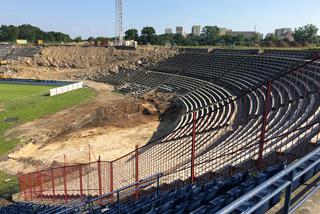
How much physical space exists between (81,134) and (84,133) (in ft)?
1.25

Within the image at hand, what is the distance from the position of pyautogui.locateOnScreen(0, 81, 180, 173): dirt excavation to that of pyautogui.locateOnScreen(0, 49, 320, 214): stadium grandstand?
3164 millimetres

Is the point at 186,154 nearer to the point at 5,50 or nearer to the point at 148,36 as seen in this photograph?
the point at 5,50

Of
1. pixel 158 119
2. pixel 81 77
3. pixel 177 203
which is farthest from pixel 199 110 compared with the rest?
pixel 81 77

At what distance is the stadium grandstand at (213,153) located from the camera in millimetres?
6145

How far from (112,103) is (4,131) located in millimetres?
16899

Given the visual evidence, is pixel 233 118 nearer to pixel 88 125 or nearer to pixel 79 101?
pixel 88 125

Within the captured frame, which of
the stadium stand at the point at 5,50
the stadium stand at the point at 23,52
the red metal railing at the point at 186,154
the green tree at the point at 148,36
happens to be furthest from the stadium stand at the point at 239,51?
the stadium stand at the point at 5,50

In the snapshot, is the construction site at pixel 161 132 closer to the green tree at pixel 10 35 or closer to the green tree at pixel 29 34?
the green tree at pixel 10 35

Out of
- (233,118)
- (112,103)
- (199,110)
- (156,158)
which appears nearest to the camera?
(156,158)

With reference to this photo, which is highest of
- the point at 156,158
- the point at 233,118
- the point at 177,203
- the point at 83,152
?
the point at 177,203

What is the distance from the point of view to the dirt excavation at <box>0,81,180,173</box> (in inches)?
1018

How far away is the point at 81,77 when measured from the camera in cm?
7081

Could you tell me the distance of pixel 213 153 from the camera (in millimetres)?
14875

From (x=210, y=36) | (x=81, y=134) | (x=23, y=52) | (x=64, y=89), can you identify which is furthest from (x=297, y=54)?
(x=210, y=36)
